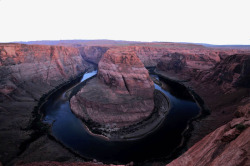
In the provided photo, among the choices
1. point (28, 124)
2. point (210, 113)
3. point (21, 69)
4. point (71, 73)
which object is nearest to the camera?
point (28, 124)

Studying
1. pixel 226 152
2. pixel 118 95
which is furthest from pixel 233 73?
pixel 226 152

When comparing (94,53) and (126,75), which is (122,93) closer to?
(126,75)

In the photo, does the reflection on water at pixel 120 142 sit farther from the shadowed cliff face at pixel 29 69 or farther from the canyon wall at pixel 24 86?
the shadowed cliff face at pixel 29 69

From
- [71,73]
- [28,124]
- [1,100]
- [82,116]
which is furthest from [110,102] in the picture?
[71,73]

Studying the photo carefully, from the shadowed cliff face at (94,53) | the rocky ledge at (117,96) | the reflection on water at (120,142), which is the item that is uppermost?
the shadowed cliff face at (94,53)

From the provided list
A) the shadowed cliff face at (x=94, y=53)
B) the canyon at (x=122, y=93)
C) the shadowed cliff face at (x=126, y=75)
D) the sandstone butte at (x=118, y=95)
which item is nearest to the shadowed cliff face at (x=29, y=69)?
the canyon at (x=122, y=93)

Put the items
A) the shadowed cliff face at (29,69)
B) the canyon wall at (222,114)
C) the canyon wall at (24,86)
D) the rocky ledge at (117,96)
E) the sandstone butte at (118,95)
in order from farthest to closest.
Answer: the shadowed cliff face at (29,69) → the sandstone butte at (118,95) → the rocky ledge at (117,96) → the canyon wall at (24,86) → the canyon wall at (222,114)

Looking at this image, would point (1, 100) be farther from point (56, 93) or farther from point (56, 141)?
point (56, 141)
